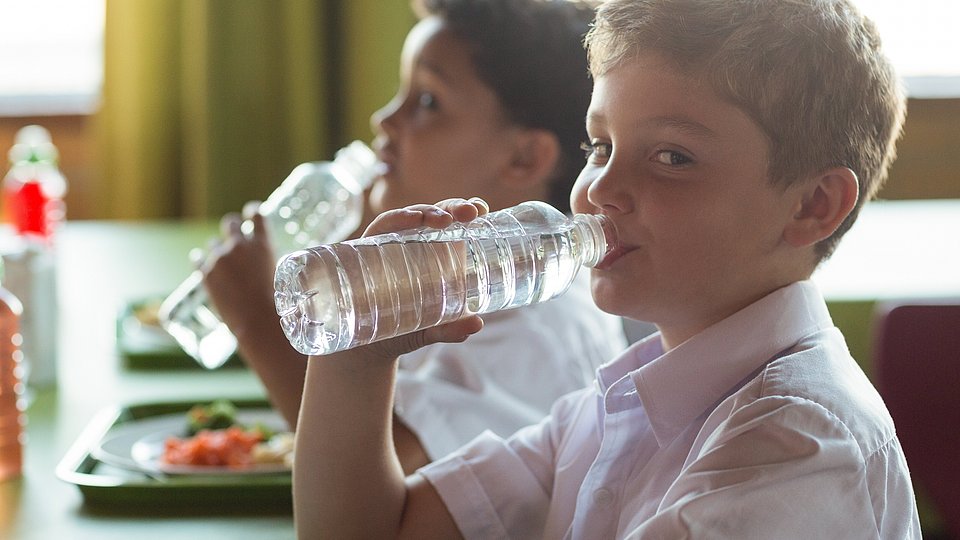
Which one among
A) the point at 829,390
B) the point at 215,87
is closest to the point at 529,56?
the point at 829,390

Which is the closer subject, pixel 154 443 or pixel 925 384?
pixel 154 443

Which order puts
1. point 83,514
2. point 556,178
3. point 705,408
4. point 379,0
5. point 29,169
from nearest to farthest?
point 705,408 → point 83,514 → point 556,178 → point 29,169 → point 379,0

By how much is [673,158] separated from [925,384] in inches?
43.9

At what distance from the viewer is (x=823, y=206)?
92cm

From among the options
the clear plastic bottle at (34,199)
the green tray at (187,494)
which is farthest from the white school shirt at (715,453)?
the clear plastic bottle at (34,199)

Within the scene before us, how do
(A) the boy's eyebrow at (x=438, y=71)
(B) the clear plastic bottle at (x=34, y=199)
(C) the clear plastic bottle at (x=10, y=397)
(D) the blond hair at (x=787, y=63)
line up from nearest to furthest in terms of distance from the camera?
1. (D) the blond hair at (x=787, y=63)
2. (C) the clear plastic bottle at (x=10, y=397)
3. (A) the boy's eyebrow at (x=438, y=71)
4. (B) the clear plastic bottle at (x=34, y=199)

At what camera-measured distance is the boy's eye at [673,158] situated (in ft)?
2.90

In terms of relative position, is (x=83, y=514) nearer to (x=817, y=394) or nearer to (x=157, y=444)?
(x=157, y=444)

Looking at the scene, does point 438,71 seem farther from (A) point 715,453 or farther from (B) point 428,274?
(A) point 715,453

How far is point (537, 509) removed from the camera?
1080mm

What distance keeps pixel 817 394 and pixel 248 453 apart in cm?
73

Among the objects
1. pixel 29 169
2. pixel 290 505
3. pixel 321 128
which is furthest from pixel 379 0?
pixel 290 505

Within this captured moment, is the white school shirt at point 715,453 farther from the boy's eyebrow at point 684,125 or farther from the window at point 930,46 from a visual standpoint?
the window at point 930,46

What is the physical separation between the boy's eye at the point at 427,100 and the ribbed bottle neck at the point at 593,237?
28.1 inches
